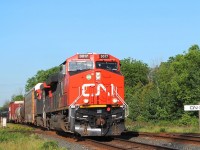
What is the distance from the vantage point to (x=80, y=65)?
18.7 m

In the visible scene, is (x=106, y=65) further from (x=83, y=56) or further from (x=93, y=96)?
(x=93, y=96)

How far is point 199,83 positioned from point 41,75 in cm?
8431

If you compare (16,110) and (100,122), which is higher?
(16,110)

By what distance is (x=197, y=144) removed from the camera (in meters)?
14.8

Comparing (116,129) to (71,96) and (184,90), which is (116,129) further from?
(184,90)

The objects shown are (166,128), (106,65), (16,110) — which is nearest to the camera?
(106,65)

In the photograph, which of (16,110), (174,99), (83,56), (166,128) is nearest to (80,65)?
(83,56)

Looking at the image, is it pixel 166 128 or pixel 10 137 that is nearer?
pixel 10 137

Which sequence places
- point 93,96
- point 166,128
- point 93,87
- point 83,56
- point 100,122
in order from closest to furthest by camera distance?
point 100,122 < point 93,96 < point 93,87 < point 83,56 < point 166,128

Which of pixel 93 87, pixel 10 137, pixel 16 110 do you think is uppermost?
pixel 93 87

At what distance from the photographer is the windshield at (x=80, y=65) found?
1858 cm

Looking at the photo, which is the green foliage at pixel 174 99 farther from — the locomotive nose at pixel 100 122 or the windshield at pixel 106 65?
the locomotive nose at pixel 100 122

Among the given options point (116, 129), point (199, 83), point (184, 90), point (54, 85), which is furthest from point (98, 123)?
point (184, 90)

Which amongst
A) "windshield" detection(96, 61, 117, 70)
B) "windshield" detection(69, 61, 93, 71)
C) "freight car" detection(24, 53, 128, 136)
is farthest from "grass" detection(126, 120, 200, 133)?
"windshield" detection(69, 61, 93, 71)
